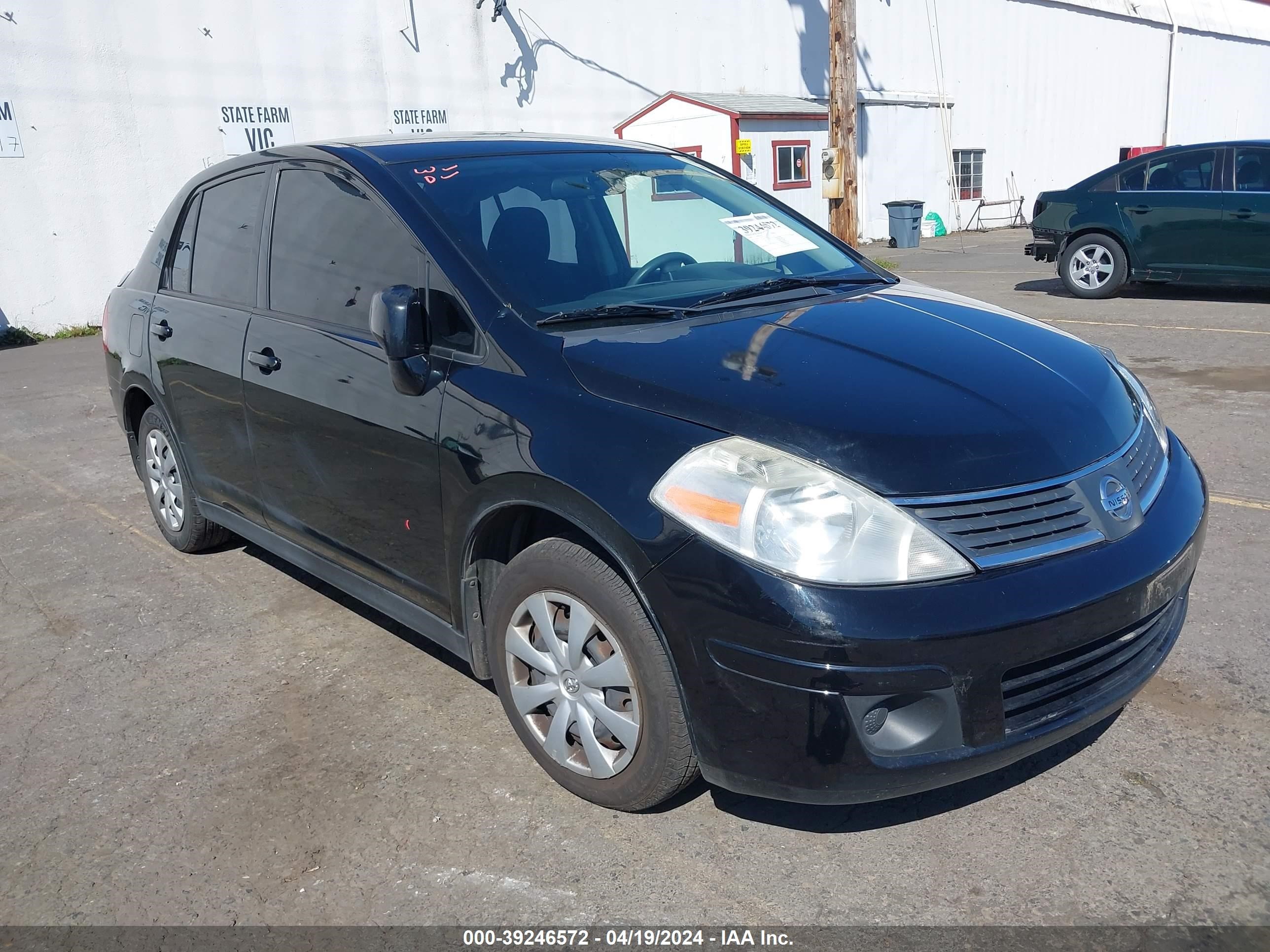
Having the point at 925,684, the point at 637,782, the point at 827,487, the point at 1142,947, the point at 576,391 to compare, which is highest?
the point at 576,391

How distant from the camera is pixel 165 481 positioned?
16.1ft

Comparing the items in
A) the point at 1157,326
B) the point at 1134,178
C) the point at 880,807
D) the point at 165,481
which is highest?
the point at 1134,178

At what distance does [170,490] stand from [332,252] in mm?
2014

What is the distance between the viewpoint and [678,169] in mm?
4000

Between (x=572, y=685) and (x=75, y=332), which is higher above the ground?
(x=75, y=332)

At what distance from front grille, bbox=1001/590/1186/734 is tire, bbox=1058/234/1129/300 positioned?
954 cm

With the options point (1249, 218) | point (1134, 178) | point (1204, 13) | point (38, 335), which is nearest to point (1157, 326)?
point (1249, 218)

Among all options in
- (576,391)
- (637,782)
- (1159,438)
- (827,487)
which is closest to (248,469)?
(576,391)

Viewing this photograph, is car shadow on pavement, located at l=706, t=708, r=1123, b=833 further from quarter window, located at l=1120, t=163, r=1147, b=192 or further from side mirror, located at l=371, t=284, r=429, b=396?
quarter window, located at l=1120, t=163, r=1147, b=192

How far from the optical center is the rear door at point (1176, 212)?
10.2 metres

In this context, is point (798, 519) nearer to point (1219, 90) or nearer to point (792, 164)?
point (792, 164)

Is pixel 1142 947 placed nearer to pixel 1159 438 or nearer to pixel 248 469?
pixel 1159 438

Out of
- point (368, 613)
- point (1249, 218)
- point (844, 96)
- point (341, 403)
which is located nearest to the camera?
point (341, 403)

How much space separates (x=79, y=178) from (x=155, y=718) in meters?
12.3
